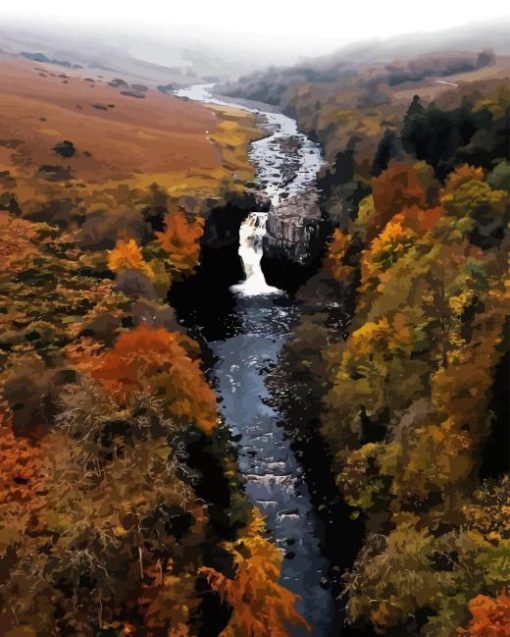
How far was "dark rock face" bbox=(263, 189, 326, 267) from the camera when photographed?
6700cm

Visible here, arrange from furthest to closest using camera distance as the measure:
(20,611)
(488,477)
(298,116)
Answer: (298,116), (488,477), (20,611)

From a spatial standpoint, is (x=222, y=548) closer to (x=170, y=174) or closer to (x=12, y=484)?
(x=12, y=484)

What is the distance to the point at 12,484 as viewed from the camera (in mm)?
24672

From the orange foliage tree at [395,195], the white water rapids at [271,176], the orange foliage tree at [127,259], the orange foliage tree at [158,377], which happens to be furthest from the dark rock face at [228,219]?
the orange foliage tree at [158,377]

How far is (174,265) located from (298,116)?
369ft

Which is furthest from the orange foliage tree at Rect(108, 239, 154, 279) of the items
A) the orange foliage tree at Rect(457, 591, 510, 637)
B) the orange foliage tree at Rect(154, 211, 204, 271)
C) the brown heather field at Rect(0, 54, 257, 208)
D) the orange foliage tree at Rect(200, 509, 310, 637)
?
the orange foliage tree at Rect(457, 591, 510, 637)

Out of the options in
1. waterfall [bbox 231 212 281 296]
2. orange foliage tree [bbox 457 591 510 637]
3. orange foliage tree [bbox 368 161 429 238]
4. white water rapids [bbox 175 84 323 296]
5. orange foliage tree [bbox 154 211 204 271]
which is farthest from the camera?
white water rapids [bbox 175 84 323 296]

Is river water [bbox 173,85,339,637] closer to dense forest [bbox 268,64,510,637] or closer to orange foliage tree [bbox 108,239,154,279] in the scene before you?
dense forest [bbox 268,64,510,637]

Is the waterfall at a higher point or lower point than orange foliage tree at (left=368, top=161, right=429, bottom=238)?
lower

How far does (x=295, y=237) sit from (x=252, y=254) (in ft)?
22.6

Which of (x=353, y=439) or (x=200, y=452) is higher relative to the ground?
(x=200, y=452)

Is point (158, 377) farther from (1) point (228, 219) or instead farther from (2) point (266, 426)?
(1) point (228, 219)

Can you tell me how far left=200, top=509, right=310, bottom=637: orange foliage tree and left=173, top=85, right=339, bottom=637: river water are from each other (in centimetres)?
211

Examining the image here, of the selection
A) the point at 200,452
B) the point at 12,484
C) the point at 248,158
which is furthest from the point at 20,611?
the point at 248,158
